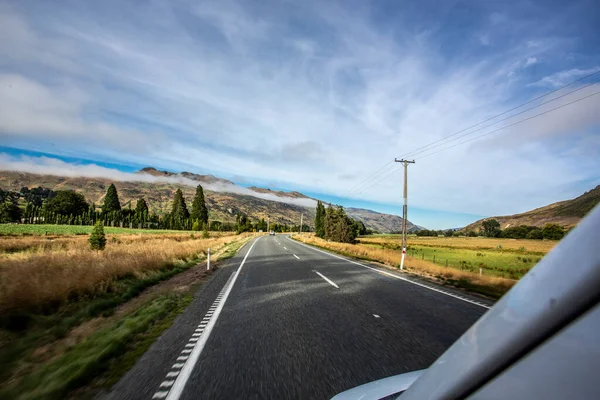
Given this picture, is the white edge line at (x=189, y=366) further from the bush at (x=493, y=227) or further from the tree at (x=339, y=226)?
the bush at (x=493, y=227)

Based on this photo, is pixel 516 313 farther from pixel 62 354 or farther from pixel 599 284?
pixel 62 354

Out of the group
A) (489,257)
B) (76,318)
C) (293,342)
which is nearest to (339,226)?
(489,257)

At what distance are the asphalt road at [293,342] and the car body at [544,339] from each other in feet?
8.76

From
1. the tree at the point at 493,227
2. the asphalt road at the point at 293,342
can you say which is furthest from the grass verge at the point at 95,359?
the tree at the point at 493,227

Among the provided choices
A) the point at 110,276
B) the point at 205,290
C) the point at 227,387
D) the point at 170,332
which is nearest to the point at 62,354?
the point at 170,332

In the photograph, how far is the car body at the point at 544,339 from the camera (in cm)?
51

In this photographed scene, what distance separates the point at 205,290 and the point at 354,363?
6.16 metres

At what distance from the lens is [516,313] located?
69 centimetres

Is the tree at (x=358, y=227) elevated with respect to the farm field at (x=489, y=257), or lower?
elevated

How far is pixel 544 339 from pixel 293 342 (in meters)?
4.30

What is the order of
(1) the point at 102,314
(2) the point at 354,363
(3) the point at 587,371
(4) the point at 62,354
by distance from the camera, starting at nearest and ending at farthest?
(3) the point at 587,371
(2) the point at 354,363
(4) the point at 62,354
(1) the point at 102,314

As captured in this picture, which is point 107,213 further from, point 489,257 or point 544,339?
point 544,339

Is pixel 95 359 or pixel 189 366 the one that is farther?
pixel 95 359

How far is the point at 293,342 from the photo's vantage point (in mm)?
4406
